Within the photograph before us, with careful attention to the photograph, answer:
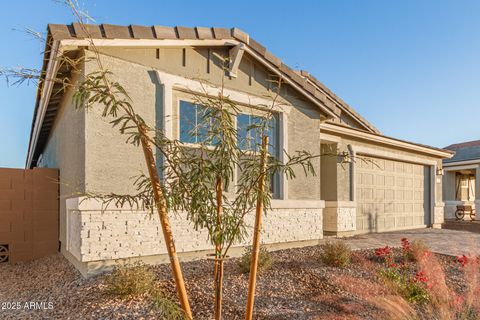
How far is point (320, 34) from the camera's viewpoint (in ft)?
34.9

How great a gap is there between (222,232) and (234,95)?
15.6 feet

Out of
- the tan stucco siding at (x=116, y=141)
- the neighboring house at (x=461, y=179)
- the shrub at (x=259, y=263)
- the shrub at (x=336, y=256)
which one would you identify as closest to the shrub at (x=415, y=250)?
the shrub at (x=336, y=256)

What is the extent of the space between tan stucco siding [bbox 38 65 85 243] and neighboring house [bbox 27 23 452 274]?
20mm

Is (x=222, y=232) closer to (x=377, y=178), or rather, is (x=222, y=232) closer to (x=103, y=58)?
(x=103, y=58)

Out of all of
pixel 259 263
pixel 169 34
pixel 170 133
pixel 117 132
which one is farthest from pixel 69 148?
pixel 259 263

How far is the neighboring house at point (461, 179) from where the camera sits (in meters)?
17.5

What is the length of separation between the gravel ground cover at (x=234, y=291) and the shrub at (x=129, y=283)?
0.34ft

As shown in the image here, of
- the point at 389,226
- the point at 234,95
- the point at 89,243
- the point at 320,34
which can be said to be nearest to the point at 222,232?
the point at 89,243

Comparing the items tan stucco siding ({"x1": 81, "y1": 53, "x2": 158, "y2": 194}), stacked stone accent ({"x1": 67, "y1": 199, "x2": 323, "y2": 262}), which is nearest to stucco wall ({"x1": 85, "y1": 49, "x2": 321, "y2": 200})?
tan stucco siding ({"x1": 81, "y1": 53, "x2": 158, "y2": 194})

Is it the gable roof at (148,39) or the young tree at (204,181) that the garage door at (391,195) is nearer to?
the gable roof at (148,39)

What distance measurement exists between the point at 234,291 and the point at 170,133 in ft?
9.48

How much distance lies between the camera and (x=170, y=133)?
5879 mm

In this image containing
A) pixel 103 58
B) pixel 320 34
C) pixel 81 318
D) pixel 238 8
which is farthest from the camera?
pixel 320 34

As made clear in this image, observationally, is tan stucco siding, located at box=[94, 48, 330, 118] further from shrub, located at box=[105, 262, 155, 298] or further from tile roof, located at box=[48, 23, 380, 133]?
shrub, located at box=[105, 262, 155, 298]
